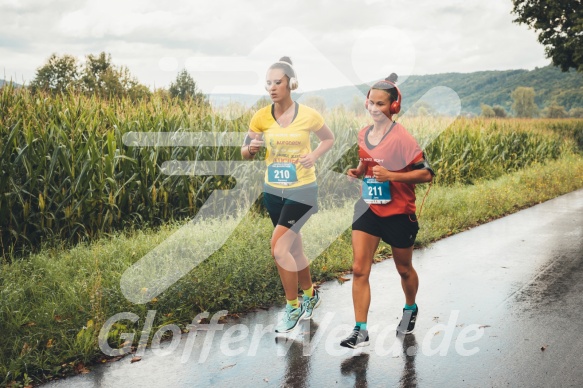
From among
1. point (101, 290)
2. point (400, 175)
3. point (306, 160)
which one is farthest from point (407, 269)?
point (101, 290)

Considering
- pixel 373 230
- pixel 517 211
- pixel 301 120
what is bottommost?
pixel 517 211

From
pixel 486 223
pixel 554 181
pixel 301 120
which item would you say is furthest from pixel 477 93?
pixel 301 120

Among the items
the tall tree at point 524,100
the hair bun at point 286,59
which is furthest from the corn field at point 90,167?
the tall tree at point 524,100

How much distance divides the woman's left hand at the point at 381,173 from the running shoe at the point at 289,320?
1424 millimetres

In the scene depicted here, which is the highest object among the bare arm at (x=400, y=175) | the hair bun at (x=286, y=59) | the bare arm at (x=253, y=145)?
the hair bun at (x=286, y=59)

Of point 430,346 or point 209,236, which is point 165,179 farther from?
point 430,346

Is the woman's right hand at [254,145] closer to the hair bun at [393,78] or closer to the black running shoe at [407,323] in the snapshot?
the hair bun at [393,78]

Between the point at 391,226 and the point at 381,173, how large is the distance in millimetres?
467

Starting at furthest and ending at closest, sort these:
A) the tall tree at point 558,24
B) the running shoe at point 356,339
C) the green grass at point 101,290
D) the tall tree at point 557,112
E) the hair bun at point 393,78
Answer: the tall tree at point 557,112, the tall tree at point 558,24, the hair bun at point 393,78, the running shoe at point 356,339, the green grass at point 101,290

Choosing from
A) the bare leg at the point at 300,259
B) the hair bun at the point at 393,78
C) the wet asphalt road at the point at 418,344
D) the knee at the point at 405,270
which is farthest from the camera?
the bare leg at the point at 300,259

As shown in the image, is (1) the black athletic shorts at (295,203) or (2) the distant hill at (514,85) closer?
(1) the black athletic shorts at (295,203)

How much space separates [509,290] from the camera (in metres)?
6.17

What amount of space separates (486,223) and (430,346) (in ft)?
22.3

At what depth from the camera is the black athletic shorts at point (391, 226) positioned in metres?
4.48
